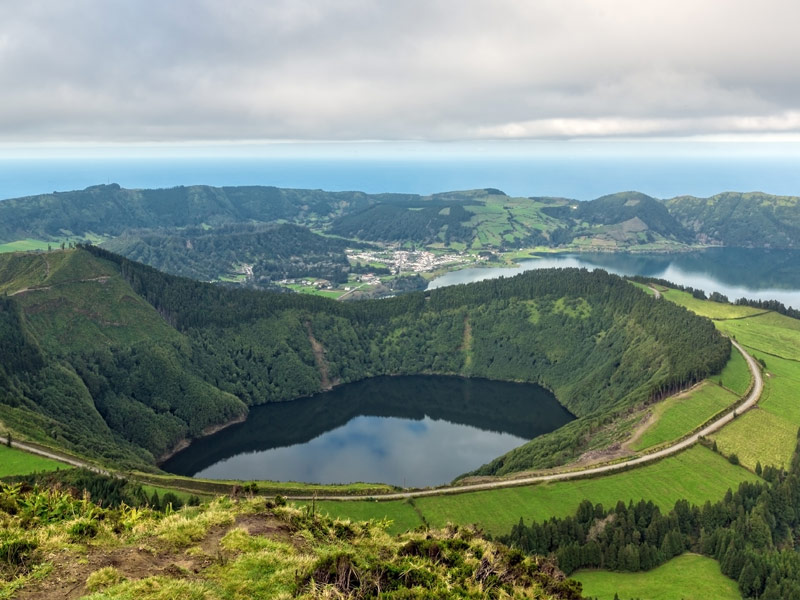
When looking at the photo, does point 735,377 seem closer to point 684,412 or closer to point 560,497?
point 684,412

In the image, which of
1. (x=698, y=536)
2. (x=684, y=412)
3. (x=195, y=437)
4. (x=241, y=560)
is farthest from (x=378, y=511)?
(x=195, y=437)

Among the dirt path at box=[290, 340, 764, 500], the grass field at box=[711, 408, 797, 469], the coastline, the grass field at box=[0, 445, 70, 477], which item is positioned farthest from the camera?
the coastline

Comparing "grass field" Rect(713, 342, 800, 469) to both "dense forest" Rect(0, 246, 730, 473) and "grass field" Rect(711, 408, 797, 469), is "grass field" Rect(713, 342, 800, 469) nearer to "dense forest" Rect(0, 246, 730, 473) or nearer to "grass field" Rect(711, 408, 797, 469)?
"grass field" Rect(711, 408, 797, 469)

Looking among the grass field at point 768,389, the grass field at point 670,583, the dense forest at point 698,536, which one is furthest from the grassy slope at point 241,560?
→ the grass field at point 768,389

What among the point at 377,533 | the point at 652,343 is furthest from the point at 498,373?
the point at 377,533

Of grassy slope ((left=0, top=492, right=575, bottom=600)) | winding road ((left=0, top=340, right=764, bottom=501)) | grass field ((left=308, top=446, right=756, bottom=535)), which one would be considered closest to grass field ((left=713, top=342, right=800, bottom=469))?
winding road ((left=0, top=340, right=764, bottom=501))

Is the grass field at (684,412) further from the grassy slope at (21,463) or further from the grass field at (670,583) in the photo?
the grassy slope at (21,463)

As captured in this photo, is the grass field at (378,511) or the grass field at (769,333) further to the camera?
the grass field at (769,333)
